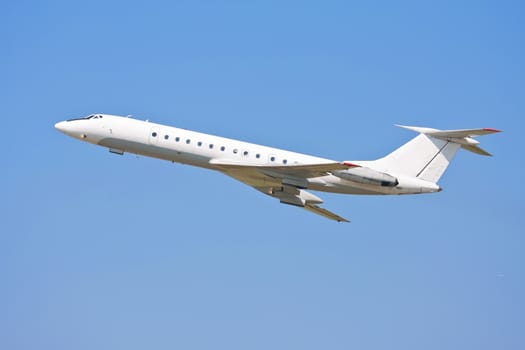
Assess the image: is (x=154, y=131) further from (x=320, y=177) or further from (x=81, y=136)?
(x=320, y=177)

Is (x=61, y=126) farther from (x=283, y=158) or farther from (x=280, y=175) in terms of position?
(x=280, y=175)

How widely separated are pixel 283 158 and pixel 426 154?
6998mm

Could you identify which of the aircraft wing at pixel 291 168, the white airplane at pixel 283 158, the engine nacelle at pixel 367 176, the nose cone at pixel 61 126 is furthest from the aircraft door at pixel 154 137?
the engine nacelle at pixel 367 176

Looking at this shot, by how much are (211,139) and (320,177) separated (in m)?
5.51

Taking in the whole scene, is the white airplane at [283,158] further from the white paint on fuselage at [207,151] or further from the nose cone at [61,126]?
the nose cone at [61,126]

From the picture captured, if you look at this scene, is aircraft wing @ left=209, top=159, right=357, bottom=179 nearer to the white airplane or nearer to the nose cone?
the white airplane

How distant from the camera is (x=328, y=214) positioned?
151 feet

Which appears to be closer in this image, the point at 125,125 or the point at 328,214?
the point at 125,125

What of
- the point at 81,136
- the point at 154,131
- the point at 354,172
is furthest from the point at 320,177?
the point at 81,136

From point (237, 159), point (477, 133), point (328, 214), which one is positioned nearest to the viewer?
point (477, 133)

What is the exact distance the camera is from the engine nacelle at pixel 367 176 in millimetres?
40094

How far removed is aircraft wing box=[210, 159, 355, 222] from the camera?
1558 inches

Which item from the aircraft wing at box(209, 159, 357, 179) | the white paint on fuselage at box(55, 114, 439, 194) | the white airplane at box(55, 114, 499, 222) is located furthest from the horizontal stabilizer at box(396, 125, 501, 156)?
the aircraft wing at box(209, 159, 357, 179)

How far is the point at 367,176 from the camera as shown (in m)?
40.1
